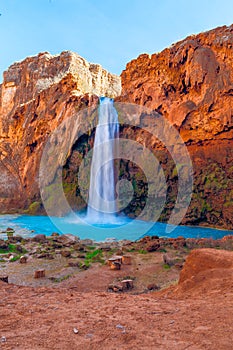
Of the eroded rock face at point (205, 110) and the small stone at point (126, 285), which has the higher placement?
the eroded rock face at point (205, 110)

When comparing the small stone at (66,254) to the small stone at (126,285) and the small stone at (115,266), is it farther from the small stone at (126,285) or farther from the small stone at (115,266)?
the small stone at (126,285)

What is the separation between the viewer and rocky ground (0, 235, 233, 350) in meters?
3.30

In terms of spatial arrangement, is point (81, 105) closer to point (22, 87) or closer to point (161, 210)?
point (161, 210)

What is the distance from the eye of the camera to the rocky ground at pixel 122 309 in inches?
130

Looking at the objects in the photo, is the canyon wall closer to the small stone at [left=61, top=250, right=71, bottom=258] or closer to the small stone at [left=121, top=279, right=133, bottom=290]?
the small stone at [left=61, top=250, right=71, bottom=258]

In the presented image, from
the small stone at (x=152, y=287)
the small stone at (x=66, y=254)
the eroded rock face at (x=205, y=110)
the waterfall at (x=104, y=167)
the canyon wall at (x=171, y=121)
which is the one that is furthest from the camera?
the waterfall at (x=104, y=167)

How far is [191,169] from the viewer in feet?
87.6

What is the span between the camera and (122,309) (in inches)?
188

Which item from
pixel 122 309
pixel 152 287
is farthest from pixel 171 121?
pixel 122 309

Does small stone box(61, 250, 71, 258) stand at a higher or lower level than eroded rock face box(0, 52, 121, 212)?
lower

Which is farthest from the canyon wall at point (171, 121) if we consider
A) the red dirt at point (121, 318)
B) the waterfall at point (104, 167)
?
the red dirt at point (121, 318)

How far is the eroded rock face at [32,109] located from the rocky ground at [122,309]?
89.1 ft

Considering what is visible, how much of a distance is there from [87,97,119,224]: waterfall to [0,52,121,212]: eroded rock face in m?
2.78

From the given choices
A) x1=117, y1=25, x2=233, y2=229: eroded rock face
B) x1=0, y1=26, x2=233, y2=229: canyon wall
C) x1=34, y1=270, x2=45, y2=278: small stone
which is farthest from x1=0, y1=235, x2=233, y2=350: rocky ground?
x1=0, y1=26, x2=233, y2=229: canyon wall
